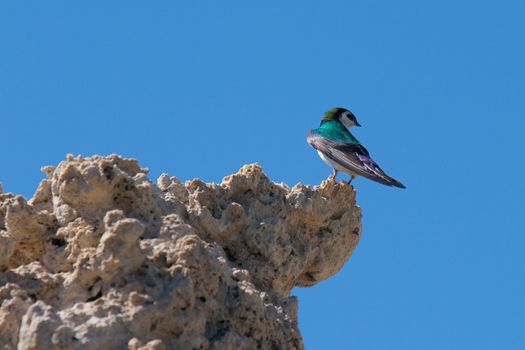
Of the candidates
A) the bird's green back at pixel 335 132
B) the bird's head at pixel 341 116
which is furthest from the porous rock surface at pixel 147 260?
the bird's head at pixel 341 116

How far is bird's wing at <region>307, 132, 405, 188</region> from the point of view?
Answer: 13891 mm

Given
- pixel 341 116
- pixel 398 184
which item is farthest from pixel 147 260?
pixel 341 116

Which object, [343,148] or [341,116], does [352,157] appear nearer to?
[343,148]

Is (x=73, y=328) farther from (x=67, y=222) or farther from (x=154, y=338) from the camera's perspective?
(x=67, y=222)

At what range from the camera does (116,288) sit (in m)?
8.66

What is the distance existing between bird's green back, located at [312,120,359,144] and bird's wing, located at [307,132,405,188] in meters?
0.07

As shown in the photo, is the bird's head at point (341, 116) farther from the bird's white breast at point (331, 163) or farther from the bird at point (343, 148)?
the bird's white breast at point (331, 163)

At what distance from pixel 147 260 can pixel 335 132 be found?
6.72m

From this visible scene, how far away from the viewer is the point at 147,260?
8.84 meters

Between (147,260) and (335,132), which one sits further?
(335,132)

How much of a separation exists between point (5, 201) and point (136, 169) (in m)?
0.95

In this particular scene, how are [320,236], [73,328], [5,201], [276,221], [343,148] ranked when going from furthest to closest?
[343,148]
[320,236]
[276,221]
[5,201]
[73,328]

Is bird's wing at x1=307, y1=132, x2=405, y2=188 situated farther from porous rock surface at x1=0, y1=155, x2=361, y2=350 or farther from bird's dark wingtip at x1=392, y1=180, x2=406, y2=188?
porous rock surface at x1=0, y1=155, x2=361, y2=350

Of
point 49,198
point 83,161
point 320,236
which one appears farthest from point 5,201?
point 320,236
